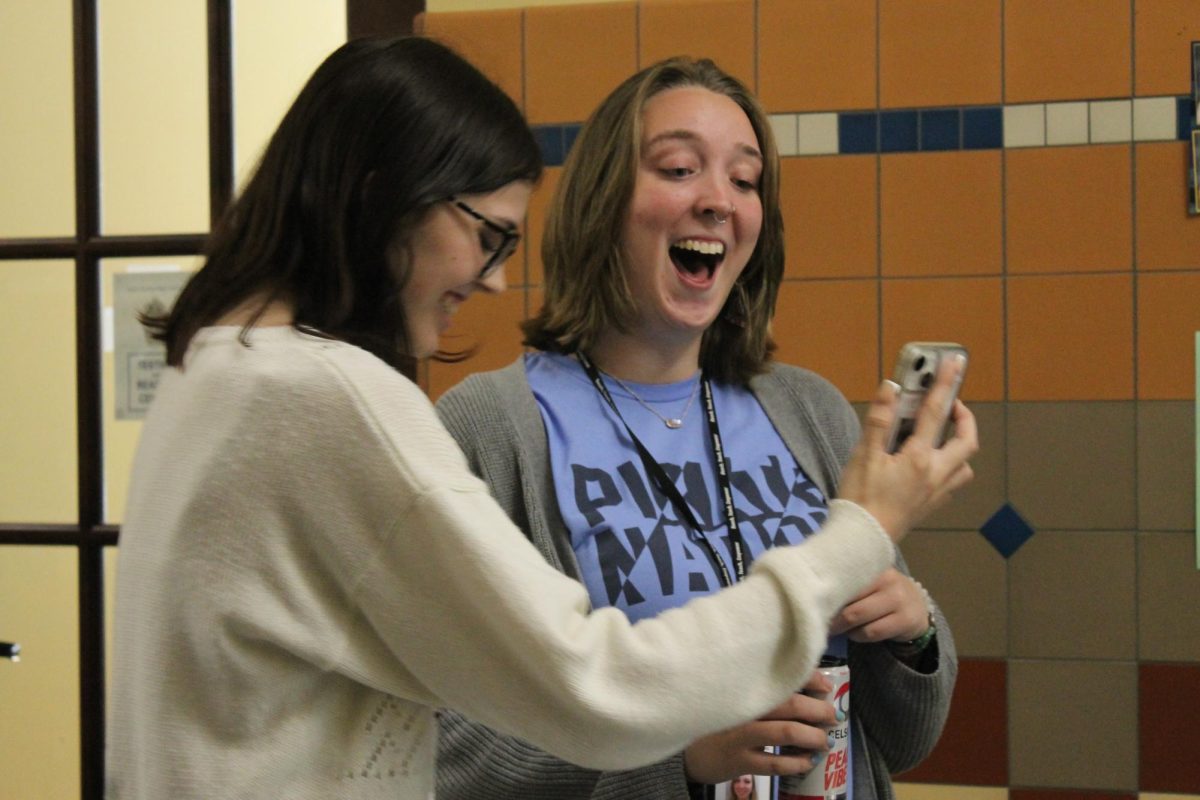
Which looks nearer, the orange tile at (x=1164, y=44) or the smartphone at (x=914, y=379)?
the smartphone at (x=914, y=379)

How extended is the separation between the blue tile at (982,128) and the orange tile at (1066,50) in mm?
43

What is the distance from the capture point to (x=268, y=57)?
116 inches

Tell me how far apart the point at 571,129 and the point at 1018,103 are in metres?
0.89

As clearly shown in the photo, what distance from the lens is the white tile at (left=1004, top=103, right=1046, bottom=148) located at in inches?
95.0

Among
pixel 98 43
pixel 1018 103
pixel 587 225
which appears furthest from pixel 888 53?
pixel 98 43

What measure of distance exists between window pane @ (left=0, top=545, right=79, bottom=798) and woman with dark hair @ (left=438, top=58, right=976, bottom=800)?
1960 millimetres

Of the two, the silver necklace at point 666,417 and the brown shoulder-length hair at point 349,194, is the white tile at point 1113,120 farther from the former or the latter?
the brown shoulder-length hair at point 349,194

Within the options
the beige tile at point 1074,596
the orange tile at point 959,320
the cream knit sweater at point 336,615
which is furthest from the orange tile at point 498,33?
the cream knit sweater at point 336,615

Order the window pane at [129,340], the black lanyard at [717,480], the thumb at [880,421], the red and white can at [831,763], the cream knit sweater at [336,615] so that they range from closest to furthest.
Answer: the cream knit sweater at [336,615]
the thumb at [880,421]
the red and white can at [831,763]
the black lanyard at [717,480]
the window pane at [129,340]

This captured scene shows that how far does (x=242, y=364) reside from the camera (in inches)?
34.2

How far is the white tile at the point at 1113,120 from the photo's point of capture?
2.38 metres

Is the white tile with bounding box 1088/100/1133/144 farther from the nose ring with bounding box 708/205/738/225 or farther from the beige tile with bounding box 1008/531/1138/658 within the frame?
the nose ring with bounding box 708/205/738/225

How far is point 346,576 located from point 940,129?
1.92 m

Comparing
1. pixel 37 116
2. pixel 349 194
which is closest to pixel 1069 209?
pixel 349 194
